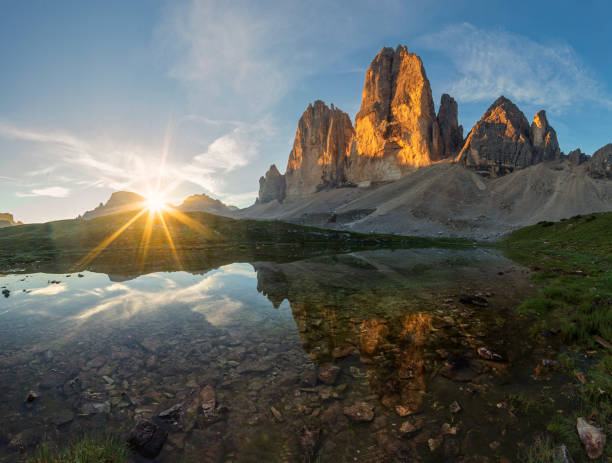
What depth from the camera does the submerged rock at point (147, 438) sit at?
3994mm

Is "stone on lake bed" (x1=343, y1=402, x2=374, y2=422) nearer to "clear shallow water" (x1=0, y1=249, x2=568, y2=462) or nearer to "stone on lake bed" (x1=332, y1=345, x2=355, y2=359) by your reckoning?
"clear shallow water" (x1=0, y1=249, x2=568, y2=462)

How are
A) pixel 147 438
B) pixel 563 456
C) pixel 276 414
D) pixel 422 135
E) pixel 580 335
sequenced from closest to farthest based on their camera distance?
1. pixel 563 456
2. pixel 147 438
3. pixel 276 414
4. pixel 580 335
5. pixel 422 135

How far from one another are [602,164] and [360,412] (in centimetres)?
15585

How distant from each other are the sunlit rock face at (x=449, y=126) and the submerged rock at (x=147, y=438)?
176366 millimetres

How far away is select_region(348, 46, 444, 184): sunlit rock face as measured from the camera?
148500mm

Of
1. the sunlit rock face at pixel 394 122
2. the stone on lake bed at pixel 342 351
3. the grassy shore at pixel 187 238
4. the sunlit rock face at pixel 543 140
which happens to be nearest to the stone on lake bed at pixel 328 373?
the stone on lake bed at pixel 342 351

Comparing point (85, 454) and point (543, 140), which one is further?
point (543, 140)

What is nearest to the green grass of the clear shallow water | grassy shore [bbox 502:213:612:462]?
the clear shallow water

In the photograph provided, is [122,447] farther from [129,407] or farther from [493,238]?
[493,238]

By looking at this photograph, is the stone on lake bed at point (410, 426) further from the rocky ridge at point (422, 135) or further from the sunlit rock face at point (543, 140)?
the sunlit rock face at point (543, 140)

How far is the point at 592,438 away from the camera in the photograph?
3.55 meters

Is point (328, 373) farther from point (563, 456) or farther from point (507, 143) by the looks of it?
point (507, 143)

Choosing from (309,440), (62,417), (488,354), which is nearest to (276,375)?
(309,440)

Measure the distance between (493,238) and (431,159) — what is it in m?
88.2
